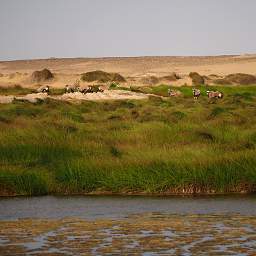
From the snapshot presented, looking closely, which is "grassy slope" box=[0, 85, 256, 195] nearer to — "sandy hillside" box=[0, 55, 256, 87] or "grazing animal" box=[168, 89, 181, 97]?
"grazing animal" box=[168, 89, 181, 97]

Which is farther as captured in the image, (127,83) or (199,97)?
(127,83)

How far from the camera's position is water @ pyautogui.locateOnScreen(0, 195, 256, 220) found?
13766mm

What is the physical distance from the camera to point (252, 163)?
1580 cm

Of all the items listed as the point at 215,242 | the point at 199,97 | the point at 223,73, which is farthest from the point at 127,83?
the point at 215,242

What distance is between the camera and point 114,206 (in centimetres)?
1450

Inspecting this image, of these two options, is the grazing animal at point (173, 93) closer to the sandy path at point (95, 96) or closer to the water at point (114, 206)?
the sandy path at point (95, 96)

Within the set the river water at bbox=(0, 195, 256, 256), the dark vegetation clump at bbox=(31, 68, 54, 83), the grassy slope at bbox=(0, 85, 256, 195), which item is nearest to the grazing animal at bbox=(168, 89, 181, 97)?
the dark vegetation clump at bbox=(31, 68, 54, 83)

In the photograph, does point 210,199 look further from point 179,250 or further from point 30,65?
point 30,65

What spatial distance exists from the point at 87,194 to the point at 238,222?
3860 mm

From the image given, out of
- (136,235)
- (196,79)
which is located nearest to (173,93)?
(196,79)

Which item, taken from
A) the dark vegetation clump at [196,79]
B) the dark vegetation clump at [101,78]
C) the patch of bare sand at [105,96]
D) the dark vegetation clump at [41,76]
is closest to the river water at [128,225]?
the patch of bare sand at [105,96]

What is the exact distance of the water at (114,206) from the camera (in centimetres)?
1377

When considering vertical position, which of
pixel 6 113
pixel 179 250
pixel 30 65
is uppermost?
pixel 30 65

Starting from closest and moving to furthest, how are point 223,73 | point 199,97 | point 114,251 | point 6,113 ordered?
1. point 114,251
2. point 6,113
3. point 199,97
4. point 223,73
